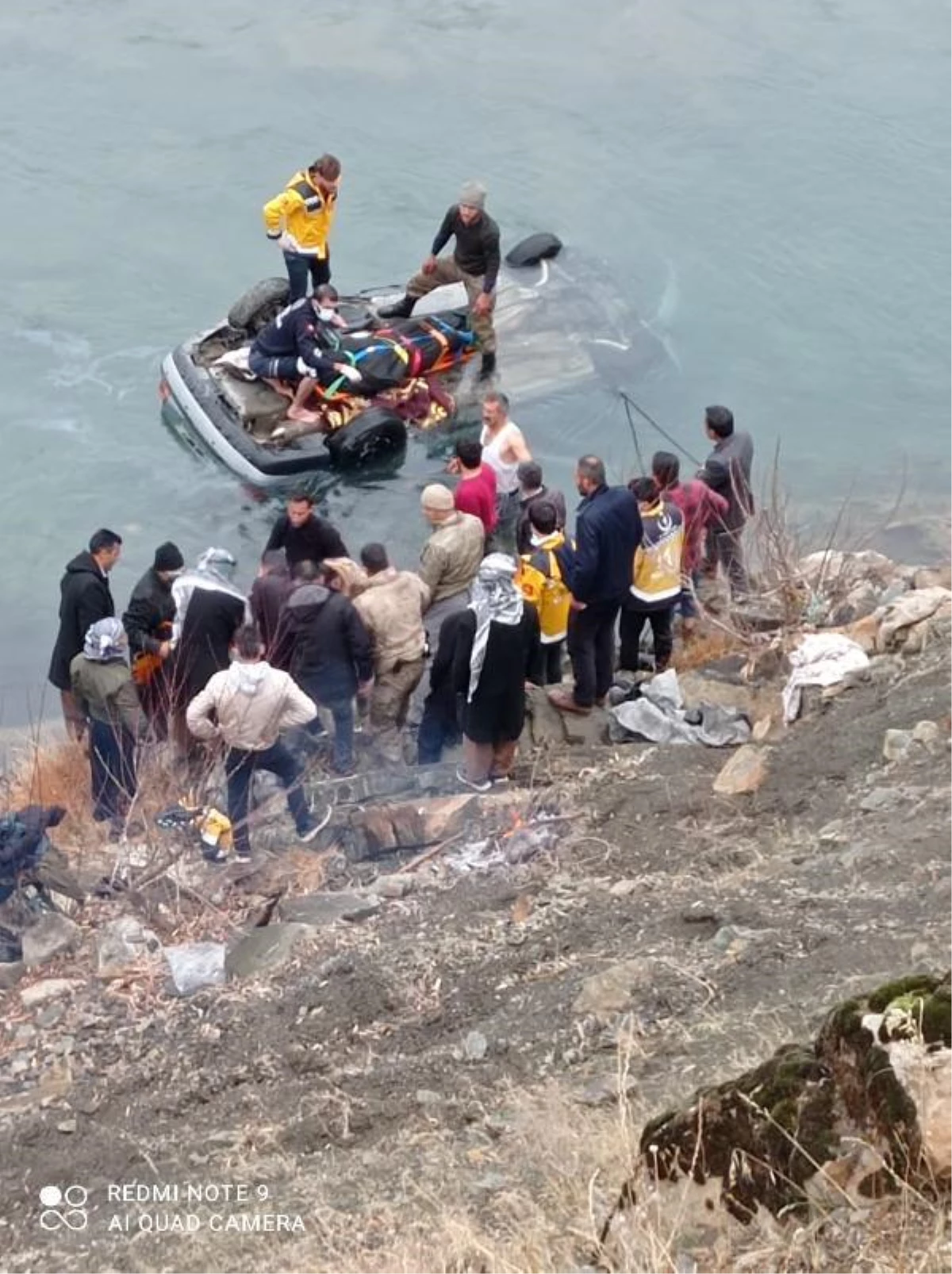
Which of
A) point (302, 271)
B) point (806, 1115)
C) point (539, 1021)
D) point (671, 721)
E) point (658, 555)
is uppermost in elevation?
point (806, 1115)

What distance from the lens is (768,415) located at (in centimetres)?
1505

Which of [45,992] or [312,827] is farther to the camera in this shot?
[312,827]

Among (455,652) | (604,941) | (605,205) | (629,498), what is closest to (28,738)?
(455,652)

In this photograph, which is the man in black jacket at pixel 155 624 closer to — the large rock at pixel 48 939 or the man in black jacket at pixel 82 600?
the man in black jacket at pixel 82 600

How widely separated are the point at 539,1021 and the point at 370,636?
9.61 feet

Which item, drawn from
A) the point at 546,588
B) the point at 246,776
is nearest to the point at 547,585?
the point at 546,588

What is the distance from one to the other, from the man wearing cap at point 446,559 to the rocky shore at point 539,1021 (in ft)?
2.87

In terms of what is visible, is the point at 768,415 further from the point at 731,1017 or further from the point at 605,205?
the point at 731,1017

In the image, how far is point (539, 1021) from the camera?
6.08 meters

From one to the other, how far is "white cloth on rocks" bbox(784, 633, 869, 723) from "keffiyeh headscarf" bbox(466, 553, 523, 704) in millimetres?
1700

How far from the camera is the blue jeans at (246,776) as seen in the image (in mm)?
7863

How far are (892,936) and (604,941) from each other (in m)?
1.15

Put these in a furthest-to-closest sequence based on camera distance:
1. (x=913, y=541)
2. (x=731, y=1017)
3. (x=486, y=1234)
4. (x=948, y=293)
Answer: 1. (x=948, y=293)
2. (x=913, y=541)
3. (x=731, y=1017)
4. (x=486, y=1234)

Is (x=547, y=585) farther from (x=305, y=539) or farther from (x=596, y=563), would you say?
(x=305, y=539)
